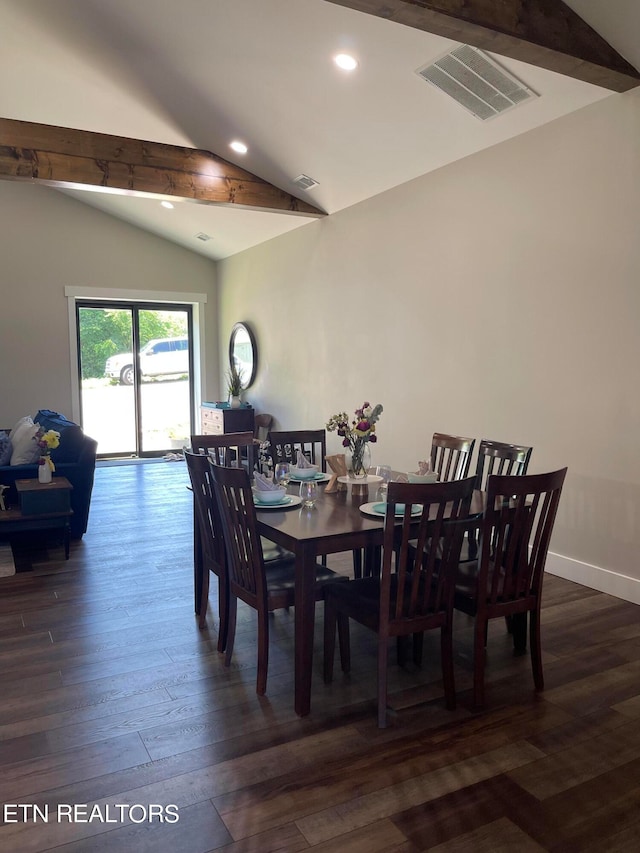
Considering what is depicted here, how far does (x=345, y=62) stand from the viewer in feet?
12.7

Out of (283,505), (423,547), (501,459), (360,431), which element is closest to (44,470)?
(283,505)

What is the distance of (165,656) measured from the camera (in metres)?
2.96

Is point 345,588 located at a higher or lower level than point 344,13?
lower

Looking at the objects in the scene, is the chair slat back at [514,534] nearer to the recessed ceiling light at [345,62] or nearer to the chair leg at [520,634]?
the chair leg at [520,634]

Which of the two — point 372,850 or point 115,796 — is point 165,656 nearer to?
point 115,796

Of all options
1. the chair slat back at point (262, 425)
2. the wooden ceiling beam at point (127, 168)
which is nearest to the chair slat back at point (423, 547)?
the wooden ceiling beam at point (127, 168)

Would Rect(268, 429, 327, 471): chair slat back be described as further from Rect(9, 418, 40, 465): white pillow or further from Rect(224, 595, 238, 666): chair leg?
Rect(9, 418, 40, 465): white pillow

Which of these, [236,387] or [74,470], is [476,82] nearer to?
[74,470]

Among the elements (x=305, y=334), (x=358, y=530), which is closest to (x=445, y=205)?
(x=305, y=334)

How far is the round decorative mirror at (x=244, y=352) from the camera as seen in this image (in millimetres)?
8086

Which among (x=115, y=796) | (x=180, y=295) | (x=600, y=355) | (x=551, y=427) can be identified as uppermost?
(x=180, y=295)

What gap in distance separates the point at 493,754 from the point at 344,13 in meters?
3.63

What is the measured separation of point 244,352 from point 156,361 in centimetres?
154

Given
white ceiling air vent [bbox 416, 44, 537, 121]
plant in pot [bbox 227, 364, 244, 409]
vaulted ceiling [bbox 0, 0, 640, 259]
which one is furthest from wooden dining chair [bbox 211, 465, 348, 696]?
plant in pot [bbox 227, 364, 244, 409]
